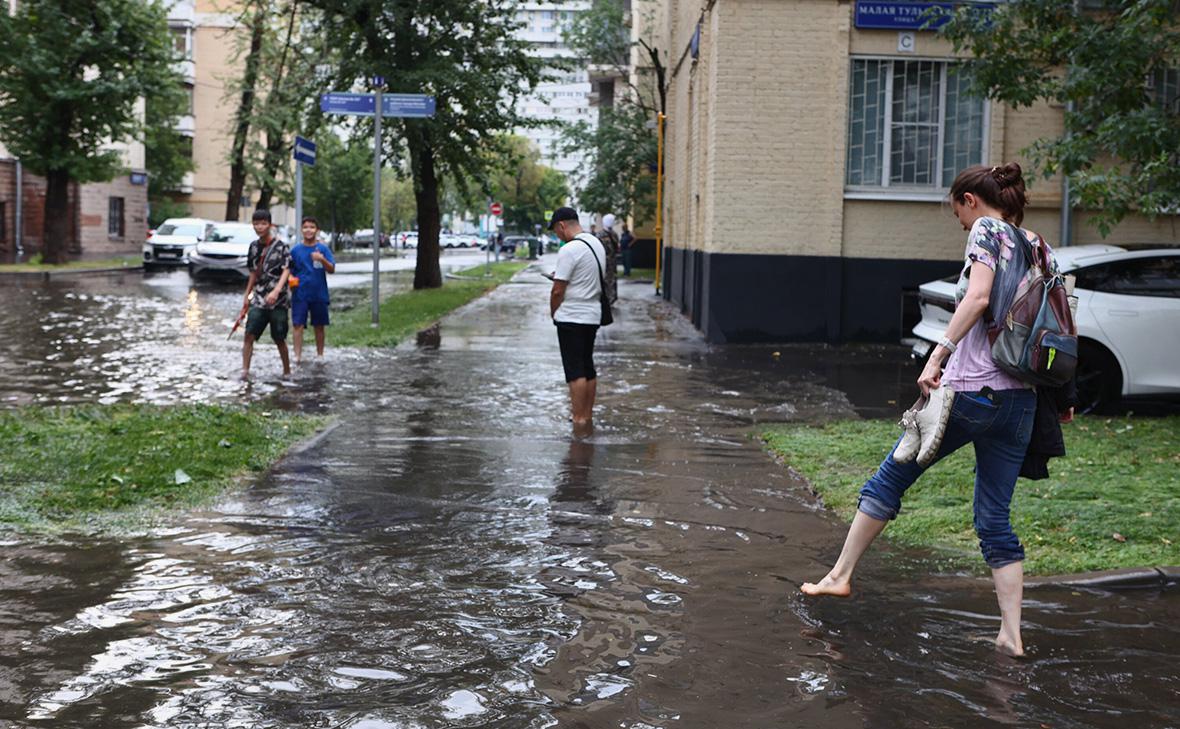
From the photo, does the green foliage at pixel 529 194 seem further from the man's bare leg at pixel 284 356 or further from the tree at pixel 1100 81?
the man's bare leg at pixel 284 356

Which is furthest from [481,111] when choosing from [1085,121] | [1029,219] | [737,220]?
[1085,121]

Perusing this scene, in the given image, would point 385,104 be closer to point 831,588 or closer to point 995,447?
point 831,588

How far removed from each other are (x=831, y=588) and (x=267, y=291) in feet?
32.5

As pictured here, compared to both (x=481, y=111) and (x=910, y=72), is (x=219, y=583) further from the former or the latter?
(x=481, y=111)

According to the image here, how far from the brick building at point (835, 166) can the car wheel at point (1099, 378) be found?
6529 mm

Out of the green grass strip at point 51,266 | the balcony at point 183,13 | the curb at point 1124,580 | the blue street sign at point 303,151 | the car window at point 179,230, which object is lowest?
the curb at point 1124,580

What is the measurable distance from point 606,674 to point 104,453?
5029 mm

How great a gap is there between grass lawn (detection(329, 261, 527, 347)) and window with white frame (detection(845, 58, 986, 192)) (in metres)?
6.67

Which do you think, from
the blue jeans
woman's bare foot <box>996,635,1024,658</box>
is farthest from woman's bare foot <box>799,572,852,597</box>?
woman's bare foot <box>996,635,1024,658</box>

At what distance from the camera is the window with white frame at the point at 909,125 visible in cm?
1841

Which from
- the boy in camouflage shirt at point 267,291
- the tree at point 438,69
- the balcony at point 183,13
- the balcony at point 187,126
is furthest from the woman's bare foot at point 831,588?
the balcony at point 183,13

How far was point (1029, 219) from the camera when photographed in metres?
18.4

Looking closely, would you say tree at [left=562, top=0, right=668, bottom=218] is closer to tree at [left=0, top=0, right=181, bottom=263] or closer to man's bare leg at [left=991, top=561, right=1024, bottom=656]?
tree at [left=0, top=0, right=181, bottom=263]

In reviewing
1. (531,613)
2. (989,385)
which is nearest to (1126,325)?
(989,385)
